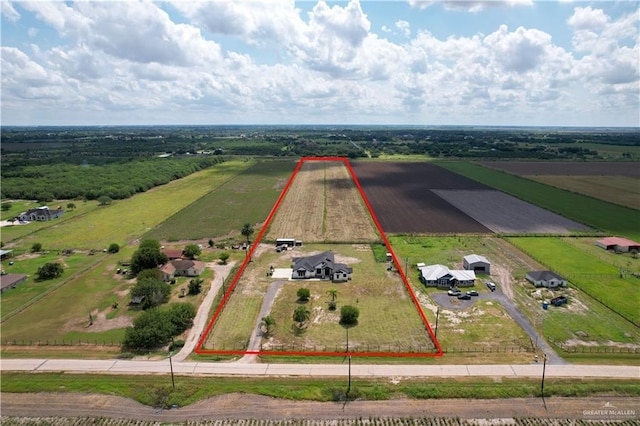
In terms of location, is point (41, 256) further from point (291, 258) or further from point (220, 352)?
point (220, 352)

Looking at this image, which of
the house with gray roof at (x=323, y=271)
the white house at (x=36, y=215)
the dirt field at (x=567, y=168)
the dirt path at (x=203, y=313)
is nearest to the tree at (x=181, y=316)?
the dirt path at (x=203, y=313)

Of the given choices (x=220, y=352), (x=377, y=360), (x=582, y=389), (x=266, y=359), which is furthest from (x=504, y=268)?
(x=220, y=352)

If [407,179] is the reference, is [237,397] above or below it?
below

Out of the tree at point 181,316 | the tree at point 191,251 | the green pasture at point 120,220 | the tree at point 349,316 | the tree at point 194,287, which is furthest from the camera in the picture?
the green pasture at point 120,220

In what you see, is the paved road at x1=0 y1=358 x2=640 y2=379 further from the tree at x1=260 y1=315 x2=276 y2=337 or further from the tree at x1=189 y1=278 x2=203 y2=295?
the tree at x1=189 y1=278 x2=203 y2=295

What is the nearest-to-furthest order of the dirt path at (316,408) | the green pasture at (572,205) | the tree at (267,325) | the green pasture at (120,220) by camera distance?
the dirt path at (316,408)
the tree at (267,325)
the green pasture at (120,220)
the green pasture at (572,205)

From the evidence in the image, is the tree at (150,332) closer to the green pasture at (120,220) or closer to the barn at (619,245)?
the green pasture at (120,220)
